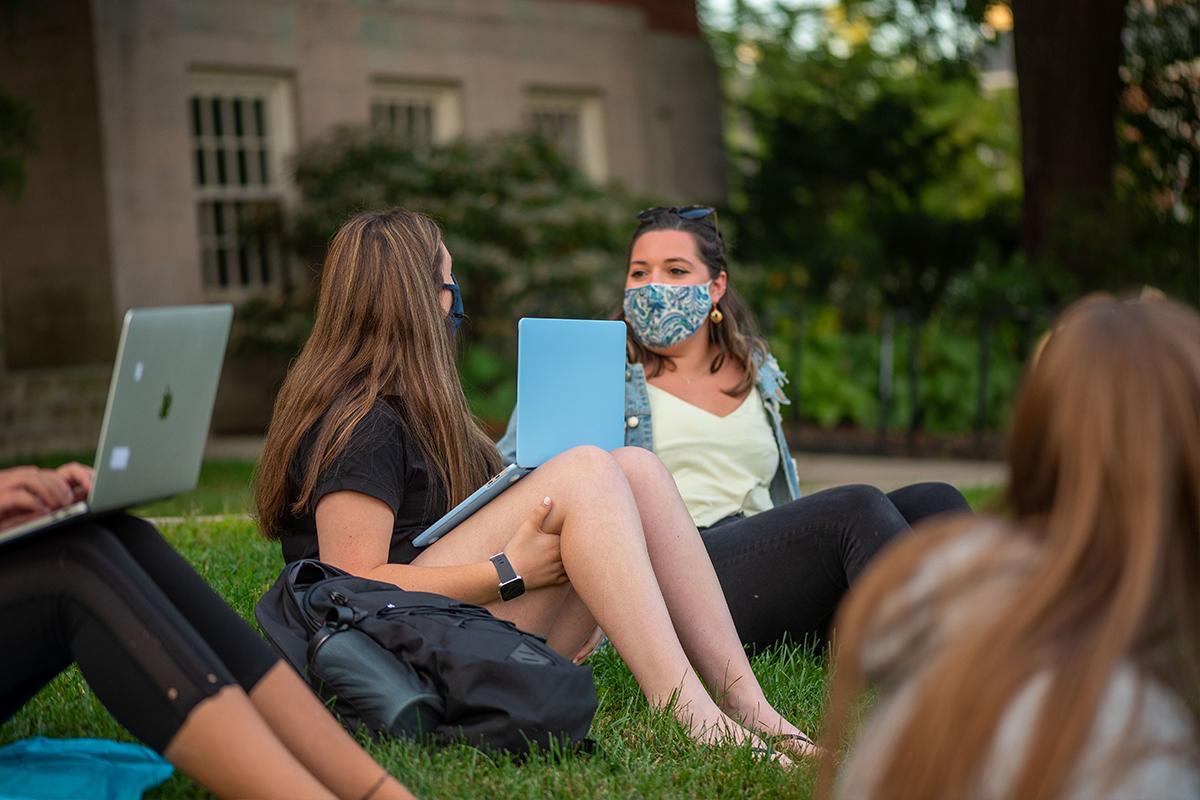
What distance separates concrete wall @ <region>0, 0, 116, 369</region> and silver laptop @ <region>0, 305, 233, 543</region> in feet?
29.9

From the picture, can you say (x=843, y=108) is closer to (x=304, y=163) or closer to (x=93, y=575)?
(x=304, y=163)

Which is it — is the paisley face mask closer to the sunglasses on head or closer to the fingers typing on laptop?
the sunglasses on head

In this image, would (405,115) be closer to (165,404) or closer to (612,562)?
(612,562)

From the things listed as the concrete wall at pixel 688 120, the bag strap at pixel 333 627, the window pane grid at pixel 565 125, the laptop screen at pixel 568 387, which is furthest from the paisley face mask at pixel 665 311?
the concrete wall at pixel 688 120

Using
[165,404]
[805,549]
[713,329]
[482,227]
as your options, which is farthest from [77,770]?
[482,227]

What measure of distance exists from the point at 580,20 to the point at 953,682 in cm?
1315

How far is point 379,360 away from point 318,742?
1156 millimetres

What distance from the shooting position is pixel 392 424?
3.52 m

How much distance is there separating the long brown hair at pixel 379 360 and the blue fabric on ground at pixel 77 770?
2.29 feet

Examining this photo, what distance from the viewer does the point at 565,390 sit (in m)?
3.81

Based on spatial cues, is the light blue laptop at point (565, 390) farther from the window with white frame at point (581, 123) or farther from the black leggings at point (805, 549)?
the window with white frame at point (581, 123)

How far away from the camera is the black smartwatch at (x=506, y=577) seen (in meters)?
3.51

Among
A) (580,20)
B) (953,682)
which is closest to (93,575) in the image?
(953,682)

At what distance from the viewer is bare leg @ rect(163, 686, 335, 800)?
2.50 m
